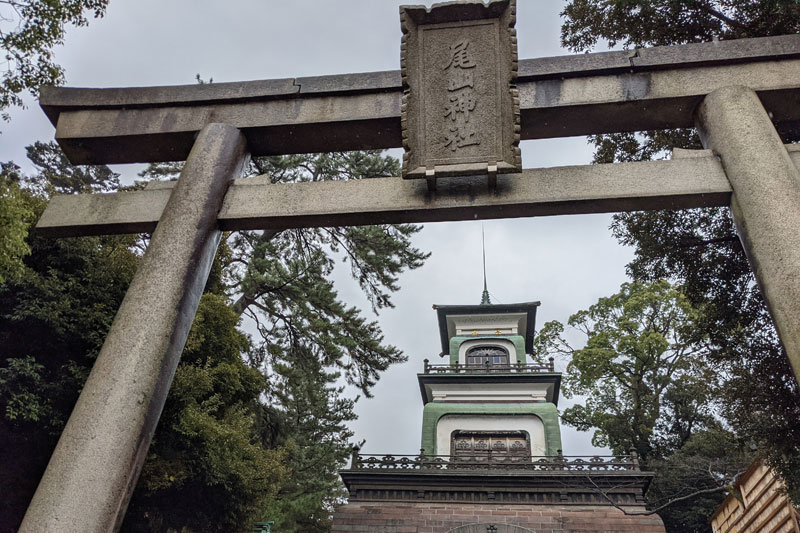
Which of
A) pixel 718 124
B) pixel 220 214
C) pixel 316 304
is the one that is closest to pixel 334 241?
pixel 316 304

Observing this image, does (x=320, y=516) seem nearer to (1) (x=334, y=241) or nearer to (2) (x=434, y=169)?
(1) (x=334, y=241)

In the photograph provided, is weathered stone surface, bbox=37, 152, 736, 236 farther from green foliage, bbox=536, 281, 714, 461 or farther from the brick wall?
green foliage, bbox=536, 281, 714, 461

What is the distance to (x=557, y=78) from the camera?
5293mm

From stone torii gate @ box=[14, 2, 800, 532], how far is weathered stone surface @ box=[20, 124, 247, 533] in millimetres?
10

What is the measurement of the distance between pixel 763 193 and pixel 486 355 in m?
14.8

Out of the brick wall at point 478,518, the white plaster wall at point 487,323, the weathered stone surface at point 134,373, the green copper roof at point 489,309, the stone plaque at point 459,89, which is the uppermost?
the green copper roof at point 489,309

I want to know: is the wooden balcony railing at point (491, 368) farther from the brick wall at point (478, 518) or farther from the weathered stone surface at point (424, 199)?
the weathered stone surface at point (424, 199)

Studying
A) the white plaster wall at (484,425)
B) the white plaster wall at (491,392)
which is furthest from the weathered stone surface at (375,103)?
the white plaster wall at (491,392)

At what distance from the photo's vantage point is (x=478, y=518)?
13.0 m

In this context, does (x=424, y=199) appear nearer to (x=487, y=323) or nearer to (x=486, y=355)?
(x=486, y=355)

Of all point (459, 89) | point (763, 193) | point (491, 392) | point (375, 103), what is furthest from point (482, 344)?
point (763, 193)

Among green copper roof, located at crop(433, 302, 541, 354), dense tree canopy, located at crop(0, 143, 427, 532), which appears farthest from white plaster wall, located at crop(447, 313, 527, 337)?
dense tree canopy, located at crop(0, 143, 427, 532)

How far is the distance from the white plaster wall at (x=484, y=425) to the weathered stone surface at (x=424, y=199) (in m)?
12.3

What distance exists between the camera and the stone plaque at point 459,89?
4848 millimetres
